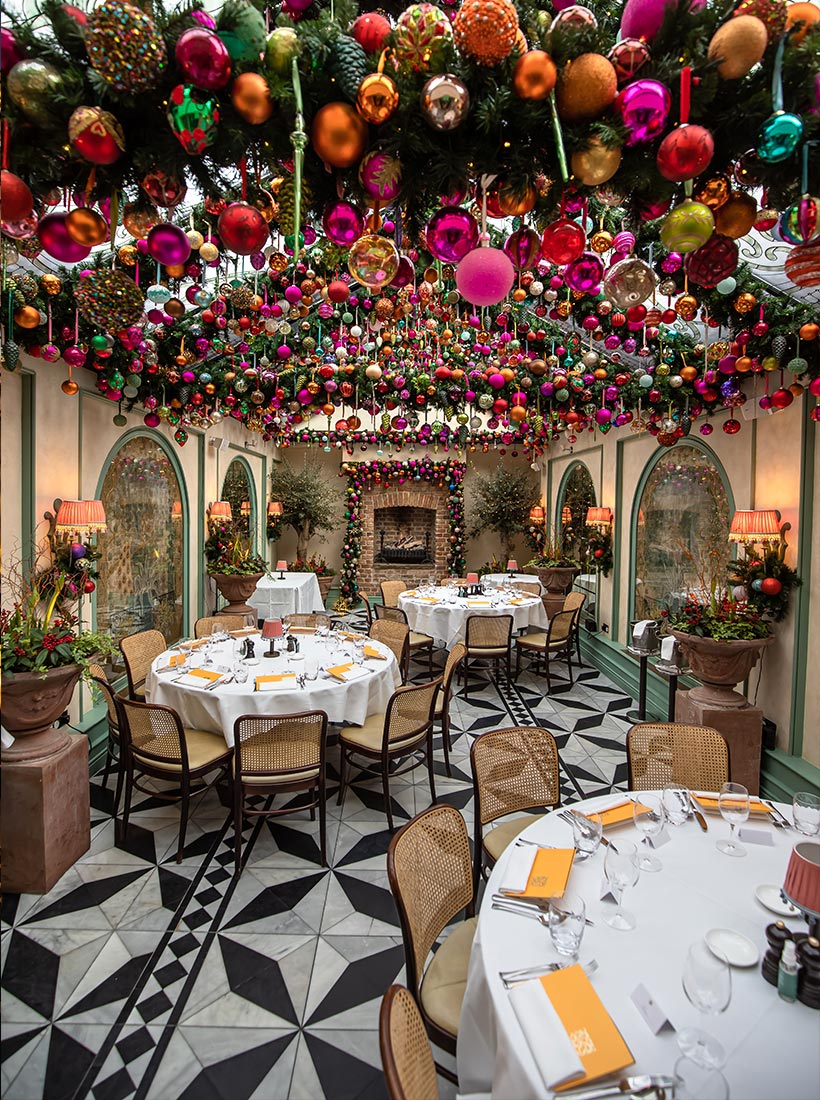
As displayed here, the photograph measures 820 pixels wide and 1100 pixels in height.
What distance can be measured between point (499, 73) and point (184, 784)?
3261mm

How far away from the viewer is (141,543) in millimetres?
5402

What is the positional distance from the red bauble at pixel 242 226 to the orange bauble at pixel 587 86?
31.8 inches

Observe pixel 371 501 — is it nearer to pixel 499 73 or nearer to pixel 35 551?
pixel 35 551

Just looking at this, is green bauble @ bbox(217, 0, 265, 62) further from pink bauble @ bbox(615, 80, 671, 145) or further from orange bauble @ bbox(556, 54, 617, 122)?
pink bauble @ bbox(615, 80, 671, 145)

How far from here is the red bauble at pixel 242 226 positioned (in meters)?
1.42

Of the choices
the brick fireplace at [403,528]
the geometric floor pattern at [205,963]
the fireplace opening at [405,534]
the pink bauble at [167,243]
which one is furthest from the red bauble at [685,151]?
the fireplace opening at [405,534]

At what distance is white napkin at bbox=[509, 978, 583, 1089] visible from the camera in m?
1.09

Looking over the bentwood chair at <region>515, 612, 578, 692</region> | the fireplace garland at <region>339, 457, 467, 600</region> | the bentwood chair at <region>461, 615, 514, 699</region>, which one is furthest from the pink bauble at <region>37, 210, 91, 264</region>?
the fireplace garland at <region>339, 457, 467, 600</region>

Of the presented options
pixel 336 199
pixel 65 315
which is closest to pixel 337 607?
pixel 65 315

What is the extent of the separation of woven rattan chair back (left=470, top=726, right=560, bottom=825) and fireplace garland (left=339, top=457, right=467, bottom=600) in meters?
8.15

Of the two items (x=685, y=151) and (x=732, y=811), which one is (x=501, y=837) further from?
(x=685, y=151)

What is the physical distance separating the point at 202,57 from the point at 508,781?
8.59ft

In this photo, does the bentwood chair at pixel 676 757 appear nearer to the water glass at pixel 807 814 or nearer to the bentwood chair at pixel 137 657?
the water glass at pixel 807 814

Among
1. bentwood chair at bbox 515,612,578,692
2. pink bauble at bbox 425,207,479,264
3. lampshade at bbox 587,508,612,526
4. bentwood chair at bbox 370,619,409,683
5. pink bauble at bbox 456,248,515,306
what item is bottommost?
bentwood chair at bbox 515,612,578,692
